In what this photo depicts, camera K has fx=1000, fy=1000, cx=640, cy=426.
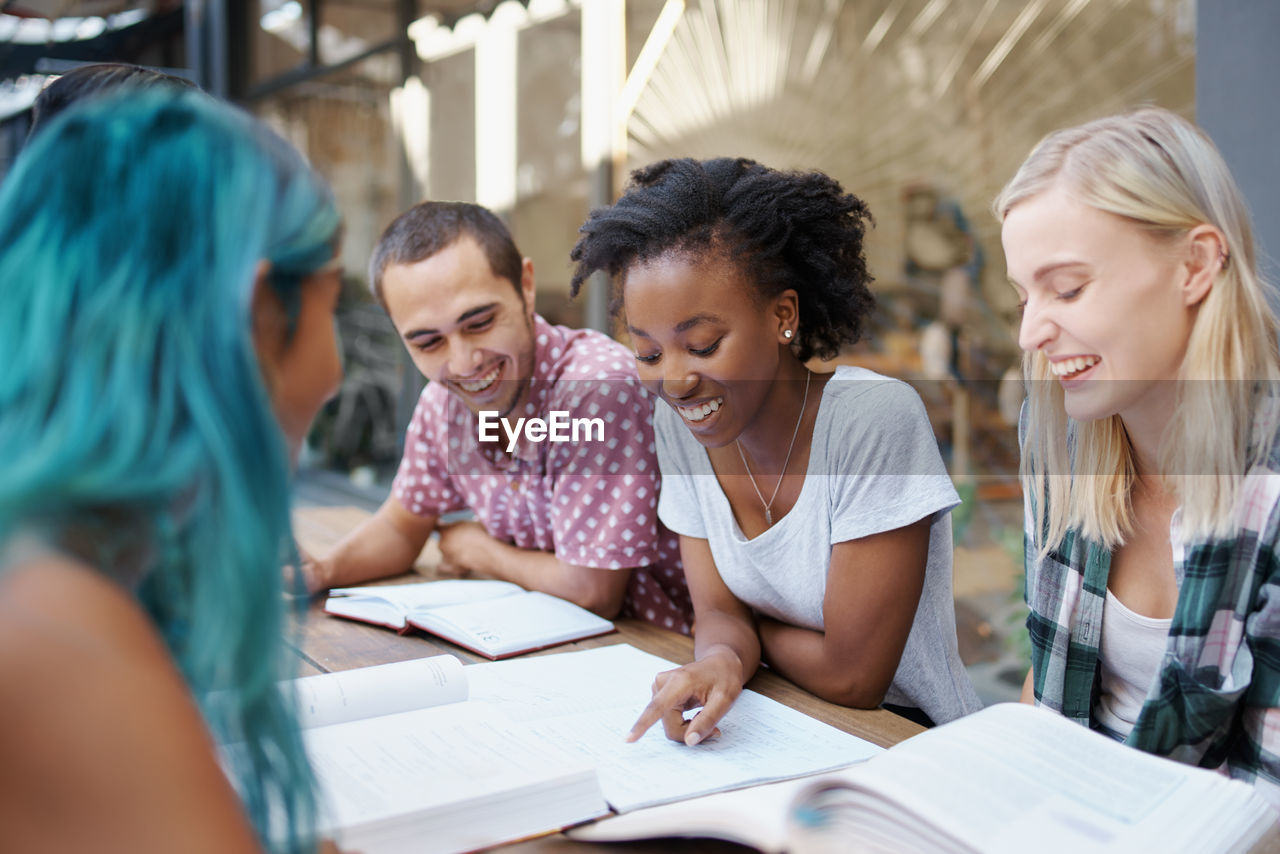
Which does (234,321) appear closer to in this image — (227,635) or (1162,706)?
(227,635)

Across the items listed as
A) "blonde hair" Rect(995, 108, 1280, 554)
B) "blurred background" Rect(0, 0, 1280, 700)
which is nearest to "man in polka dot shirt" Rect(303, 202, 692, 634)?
"blurred background" Rect(0, 0, 1280, 700)

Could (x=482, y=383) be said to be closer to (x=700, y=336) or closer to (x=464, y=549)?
(x=464, y=549)

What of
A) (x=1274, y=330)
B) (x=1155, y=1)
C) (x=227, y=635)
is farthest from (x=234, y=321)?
(x=1155, y=1)

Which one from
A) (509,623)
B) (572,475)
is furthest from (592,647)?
(572,475)

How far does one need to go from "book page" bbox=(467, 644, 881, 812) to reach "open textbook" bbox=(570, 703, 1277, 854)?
6.3 inches

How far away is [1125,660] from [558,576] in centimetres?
96

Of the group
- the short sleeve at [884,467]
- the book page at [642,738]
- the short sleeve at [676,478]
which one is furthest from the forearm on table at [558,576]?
the short sleeve at [884,467]

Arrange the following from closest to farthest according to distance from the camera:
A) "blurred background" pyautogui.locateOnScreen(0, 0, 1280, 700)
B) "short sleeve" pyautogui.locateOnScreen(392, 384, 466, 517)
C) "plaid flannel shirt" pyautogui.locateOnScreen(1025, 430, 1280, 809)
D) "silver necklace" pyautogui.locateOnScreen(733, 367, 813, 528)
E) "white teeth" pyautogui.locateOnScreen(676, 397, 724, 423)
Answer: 1. "plaid flannel shirt" pyautogui.locateOnScreen(1025, 430, 1280, 809)
2. "white teeth" pyautogui.locateOnScreen(676, 397, 724, 423)
3. "silver necklace" pyautogui.locateOnScreen(733, 367, 813, 528)
4. "short sleeve" pyautogui.locateOnScreen(392, 384, 466, 517)
5. "blurred background" pyautogui.locateOnScreen(0, 0, 1280, 700)

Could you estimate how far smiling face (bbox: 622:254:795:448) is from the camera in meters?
1.47

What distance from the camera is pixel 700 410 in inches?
59.3

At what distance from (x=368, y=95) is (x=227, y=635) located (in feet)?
16.1

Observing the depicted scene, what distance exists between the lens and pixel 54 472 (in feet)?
1.81

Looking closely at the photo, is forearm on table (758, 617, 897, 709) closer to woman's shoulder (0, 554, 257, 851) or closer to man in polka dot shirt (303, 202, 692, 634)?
man in polka dot shirt (303, 202, 692, 634)

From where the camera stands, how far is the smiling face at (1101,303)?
104cm
